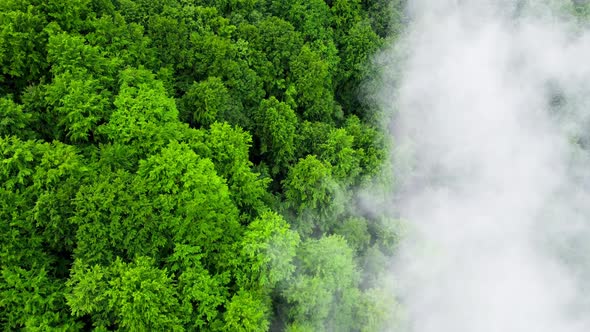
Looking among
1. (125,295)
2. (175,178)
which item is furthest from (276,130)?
(125,295)

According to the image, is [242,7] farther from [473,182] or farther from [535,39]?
[535,39]

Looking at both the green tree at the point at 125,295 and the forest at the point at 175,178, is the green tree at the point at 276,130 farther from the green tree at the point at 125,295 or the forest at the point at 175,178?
the green tree at the point at 125,295

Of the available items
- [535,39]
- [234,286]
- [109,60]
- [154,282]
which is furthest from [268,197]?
[535,39]

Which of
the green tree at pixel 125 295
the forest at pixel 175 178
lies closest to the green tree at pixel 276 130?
the forest at pixel 175 178

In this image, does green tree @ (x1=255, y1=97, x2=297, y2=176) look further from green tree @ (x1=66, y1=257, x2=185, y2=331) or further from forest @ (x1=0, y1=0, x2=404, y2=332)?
green tree @ (x1=66, y1=257, x2=185, y2=331)

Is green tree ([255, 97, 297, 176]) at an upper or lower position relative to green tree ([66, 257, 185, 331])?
upper

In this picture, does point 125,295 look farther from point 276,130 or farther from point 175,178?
point 276,130

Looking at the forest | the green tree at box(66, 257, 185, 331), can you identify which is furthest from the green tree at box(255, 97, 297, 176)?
the green tree at box(66, 257, 185, 331)

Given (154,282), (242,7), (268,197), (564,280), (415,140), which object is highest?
(564,280)
